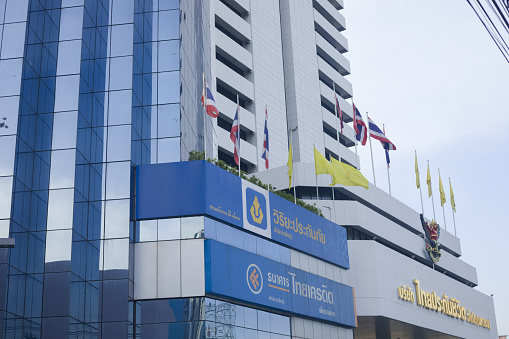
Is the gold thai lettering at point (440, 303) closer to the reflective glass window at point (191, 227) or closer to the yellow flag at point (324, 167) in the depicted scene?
the yellow flag at point (324, 167)

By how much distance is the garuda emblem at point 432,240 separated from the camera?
76.2 meters

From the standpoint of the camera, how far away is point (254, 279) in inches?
1604

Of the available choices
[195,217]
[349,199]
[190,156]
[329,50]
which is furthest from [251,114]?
[195,217]

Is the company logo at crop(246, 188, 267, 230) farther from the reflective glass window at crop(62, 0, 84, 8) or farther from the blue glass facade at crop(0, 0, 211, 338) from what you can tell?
the reflective glass window at crop(62, 0, 84, 8)

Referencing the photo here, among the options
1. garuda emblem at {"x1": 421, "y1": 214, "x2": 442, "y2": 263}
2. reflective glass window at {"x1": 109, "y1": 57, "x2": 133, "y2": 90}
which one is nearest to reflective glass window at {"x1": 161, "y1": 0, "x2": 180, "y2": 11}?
reflective glass window at {"x1": 109, "y1": 57, "x2": 133, "y2": 90}

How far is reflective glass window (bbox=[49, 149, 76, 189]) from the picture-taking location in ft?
127

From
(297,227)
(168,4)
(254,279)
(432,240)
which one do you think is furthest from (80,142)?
(432,240)

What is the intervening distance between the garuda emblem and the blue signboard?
26432 mm

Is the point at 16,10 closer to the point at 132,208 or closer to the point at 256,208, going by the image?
the point at 132,208

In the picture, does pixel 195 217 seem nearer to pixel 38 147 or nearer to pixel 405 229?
pixel 38 147

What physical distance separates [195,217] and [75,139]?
27.0 ft

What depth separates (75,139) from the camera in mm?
39344

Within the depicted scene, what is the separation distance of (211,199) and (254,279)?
5.62 metres

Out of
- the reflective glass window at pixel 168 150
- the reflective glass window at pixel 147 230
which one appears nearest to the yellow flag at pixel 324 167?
the reflective glass window at pixel 168 150
